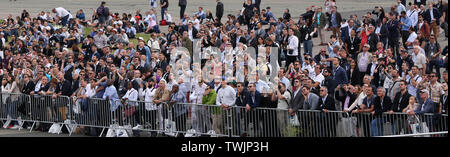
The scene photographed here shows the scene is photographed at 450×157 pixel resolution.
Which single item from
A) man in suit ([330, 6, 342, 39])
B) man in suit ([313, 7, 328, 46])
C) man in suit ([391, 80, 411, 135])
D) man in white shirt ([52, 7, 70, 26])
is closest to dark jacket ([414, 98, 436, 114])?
man in suit ([391, 80, 411, 135])

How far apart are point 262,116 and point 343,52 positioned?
4.68 meters

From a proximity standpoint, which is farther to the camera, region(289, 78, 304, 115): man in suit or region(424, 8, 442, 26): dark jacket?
region(424, 8, 442, 26): dark jacket

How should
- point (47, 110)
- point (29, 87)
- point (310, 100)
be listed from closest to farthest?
point (310, 100) → point (47, 110) → point (29, 87)

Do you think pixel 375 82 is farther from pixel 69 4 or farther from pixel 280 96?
pixel 69 4

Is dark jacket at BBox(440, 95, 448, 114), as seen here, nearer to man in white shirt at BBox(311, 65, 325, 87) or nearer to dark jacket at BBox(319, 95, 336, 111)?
dark jacket at BBox(319, 95, 336, 111)

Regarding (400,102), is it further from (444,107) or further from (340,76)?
(340,76)

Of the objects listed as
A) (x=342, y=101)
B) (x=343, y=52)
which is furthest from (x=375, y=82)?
(x=342, y=101)

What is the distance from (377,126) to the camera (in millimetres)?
15344

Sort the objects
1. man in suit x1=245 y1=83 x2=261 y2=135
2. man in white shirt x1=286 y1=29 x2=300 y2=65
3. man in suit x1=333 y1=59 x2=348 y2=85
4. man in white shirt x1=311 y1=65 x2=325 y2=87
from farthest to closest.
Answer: man in white shirt x1=286 y1=29 x2=300 y2=65
man in white shirt x1=311 y1=65 x2=325 y2=87
man in suit x1=333 y1=59 x2=348 y2=85
man in suit x1=245 y1=83 x2=261 y2=135

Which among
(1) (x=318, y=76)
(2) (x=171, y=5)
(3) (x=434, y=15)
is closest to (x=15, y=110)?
(1) (x=318, y=76)

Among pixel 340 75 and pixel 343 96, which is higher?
pixel 340 75

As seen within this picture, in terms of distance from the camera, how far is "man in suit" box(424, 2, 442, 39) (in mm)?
24594

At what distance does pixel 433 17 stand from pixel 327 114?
10.1 meters

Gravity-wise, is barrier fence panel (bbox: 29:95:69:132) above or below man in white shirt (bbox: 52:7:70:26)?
below
